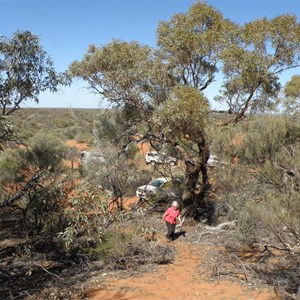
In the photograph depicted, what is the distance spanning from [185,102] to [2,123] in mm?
4727

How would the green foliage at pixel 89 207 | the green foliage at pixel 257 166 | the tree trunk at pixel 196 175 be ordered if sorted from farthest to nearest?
the tree trunk at pixel 196 175
the green foliage at pixel 257 166
the green foliage at pixel 89 207

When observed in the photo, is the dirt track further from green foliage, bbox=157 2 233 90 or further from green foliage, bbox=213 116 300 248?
green foliage, bbox=157 2 233 90

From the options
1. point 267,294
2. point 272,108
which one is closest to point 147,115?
point 272,108

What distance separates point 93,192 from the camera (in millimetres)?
8711

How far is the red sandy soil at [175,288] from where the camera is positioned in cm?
762

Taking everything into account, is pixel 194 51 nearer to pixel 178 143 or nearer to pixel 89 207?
pixel 178 143

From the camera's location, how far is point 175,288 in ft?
26.7

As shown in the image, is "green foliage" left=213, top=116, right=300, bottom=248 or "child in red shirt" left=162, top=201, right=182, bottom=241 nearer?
"green foliage" left=213, top=116, right=300, bottom=248

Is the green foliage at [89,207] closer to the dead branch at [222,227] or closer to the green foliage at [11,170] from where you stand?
the dead branch at [222,227]

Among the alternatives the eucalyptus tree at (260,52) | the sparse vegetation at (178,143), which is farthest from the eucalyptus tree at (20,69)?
the eucalyptus tree at (260,52)

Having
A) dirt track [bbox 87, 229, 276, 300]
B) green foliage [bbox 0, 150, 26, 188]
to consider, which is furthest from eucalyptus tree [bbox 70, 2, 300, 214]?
green foliage [bbox 0, 150, 26, 188]

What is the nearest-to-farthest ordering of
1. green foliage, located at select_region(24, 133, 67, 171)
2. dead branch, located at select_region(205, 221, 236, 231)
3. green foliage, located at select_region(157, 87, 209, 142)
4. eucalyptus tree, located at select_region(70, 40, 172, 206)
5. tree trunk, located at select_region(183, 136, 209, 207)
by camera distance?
green foliage, located at select_region(157, 87, 209, 142), eucalyptus tree, located at select_region(70, 40, 172, 206), dead branch, located at select_region(205, 221, 236, 231), tree trunk, located at select_region(183, 136, 209, 207), green foliage, located at select_region(24, 133, 67, 171)

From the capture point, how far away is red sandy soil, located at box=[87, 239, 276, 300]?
7617mm

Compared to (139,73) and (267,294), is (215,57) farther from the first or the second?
(267,294)
